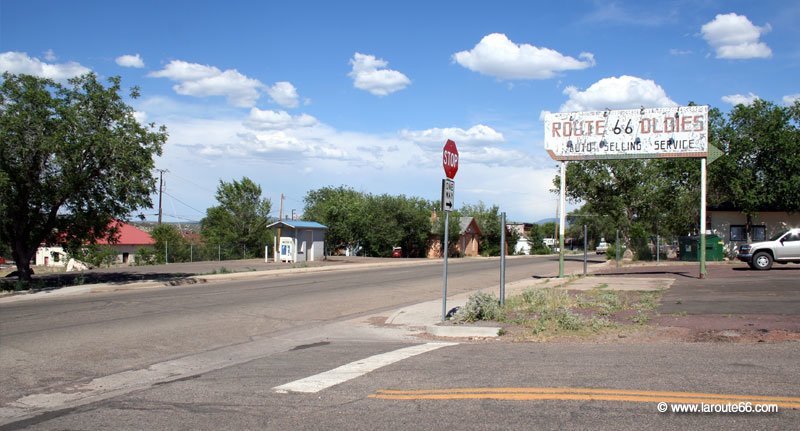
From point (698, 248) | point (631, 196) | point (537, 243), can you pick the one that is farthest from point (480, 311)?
point (537, 243)

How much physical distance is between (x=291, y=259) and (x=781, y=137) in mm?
29682

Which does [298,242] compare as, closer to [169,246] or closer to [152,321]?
[169,246]

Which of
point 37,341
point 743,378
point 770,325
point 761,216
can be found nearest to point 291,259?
point 761,216

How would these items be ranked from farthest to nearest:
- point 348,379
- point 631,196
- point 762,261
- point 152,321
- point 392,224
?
point 392,224 → point 631,196 → point 762,261 → point 152,321 → point 348,379

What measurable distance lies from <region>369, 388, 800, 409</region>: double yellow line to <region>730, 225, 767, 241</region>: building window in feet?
119

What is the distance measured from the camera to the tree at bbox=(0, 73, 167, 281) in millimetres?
20391

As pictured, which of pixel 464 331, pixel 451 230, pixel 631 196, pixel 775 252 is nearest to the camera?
pixel 464 331

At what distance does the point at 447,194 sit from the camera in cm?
1259

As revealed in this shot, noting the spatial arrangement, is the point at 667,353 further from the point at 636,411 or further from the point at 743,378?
the point at 636,411

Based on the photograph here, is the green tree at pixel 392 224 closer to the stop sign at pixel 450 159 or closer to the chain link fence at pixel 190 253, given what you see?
the chain link fence at pixel 190 253

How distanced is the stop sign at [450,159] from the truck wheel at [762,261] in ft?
60.8

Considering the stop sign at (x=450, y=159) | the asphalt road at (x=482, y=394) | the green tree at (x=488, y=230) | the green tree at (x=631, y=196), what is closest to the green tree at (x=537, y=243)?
the green tree at (x=488, y=230)

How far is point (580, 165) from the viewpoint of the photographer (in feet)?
155

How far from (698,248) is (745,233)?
6.04 metres
